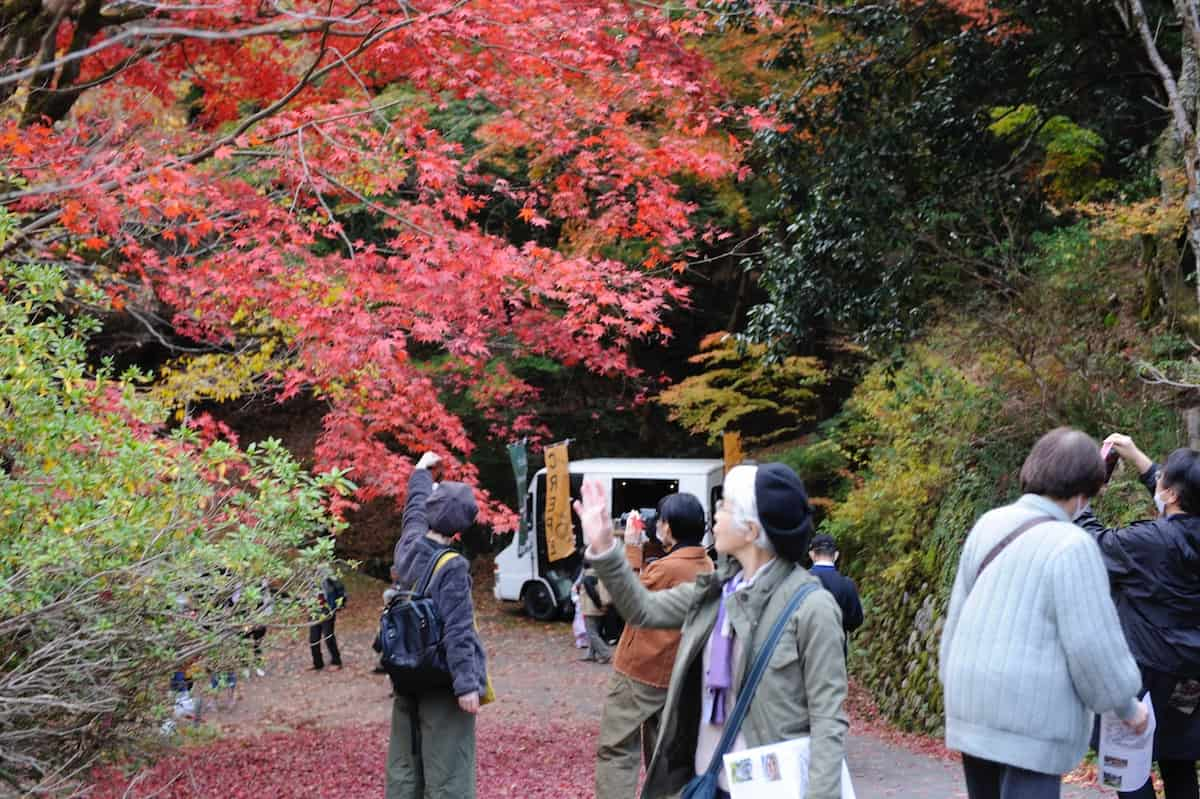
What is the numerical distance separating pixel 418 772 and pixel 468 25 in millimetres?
5371

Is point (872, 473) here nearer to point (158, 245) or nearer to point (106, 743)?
point (158, 245)

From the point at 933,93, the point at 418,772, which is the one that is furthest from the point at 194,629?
the point at 933,93

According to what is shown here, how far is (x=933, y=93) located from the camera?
10.7 metres

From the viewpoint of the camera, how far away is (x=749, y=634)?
9.80 feet

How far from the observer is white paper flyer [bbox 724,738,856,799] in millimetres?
2855

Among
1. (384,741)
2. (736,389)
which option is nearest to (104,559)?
(384,741)

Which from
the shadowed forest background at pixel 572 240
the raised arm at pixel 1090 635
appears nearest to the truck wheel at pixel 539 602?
the shadowed forest background at pixel 572 240

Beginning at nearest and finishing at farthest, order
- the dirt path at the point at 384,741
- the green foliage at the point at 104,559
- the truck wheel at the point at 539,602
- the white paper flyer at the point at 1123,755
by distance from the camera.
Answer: the white paper flyer at the point at 1123,755 → the green foliage at the point at 104,559 → the dirt path at the point at 384,741 → the truck wheel at the point at 539,602

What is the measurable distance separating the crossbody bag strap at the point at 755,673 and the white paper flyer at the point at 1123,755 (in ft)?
5.46

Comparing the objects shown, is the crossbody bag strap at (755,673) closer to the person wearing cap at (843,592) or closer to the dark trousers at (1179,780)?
the dark trousers at (1179,780)

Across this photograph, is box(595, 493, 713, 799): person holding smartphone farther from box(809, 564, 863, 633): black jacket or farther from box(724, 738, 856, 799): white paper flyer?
box(724, 738, 856, 799): white paper flyer

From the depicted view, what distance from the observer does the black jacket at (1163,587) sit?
409 cm

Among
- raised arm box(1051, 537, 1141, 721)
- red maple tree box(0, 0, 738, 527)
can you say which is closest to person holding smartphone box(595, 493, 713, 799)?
raised arm box(1051, 537, 1141, 721)

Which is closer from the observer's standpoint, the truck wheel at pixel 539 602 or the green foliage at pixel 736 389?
the green foliage at pixel 736 389
